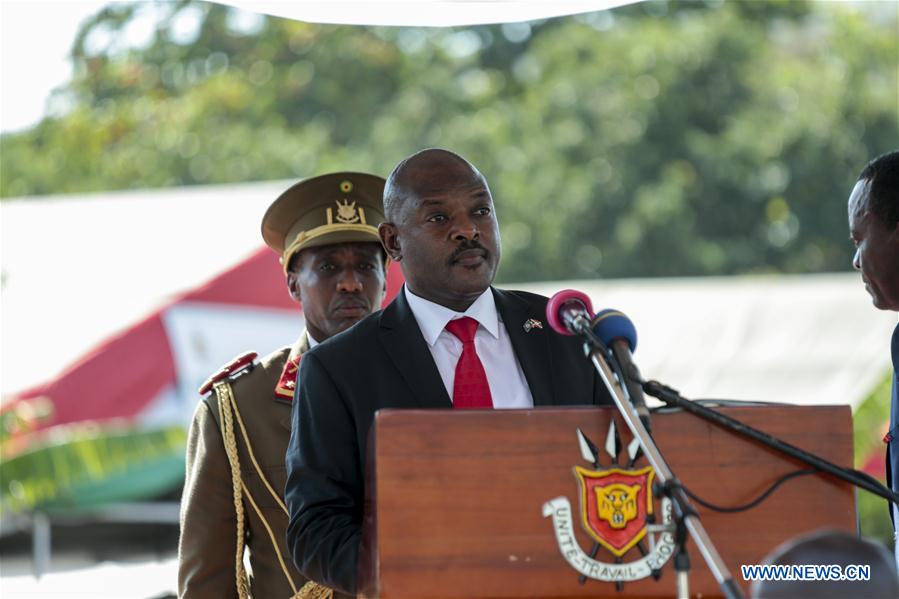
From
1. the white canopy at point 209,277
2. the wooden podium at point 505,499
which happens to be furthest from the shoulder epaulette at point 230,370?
the white canopy at point 209,277

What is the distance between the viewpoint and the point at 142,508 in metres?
11.9

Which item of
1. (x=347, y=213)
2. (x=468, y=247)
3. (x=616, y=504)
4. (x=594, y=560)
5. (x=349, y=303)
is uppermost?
(x=347, y=213)

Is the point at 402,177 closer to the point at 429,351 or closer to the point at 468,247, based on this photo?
the point at 468,247

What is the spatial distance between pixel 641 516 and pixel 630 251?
21286 mm

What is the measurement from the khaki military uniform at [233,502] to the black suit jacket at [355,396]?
0.86 metres

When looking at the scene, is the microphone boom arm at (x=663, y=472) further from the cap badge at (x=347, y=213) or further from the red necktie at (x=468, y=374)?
the cap badge at (x=347, y=213)

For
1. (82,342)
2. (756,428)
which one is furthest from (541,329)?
(82,342)

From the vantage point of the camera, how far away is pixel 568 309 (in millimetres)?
2490

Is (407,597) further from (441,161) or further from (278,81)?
(278,81)

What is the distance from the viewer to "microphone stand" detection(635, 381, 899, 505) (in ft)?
7.84

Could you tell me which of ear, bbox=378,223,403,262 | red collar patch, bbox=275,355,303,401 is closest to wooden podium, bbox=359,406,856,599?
ear, bbox=378,223,403,262

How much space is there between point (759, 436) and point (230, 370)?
1.94 m

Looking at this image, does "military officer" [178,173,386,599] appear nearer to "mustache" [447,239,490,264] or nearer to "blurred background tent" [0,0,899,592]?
"mustache" [447,239,490,264]

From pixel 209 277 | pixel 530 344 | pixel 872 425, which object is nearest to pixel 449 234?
pixel 530 344
